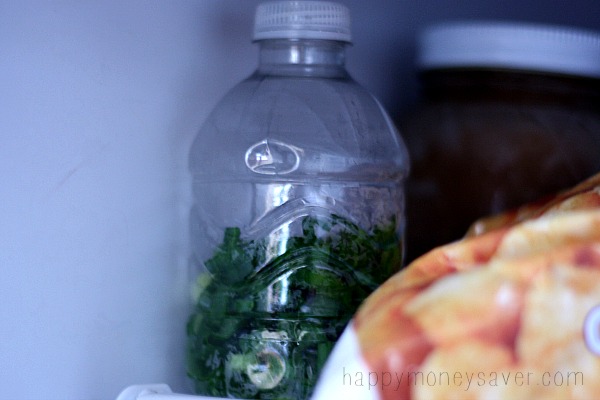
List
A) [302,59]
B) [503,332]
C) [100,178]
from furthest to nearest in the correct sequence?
[302,59], [100,178], [503,332]

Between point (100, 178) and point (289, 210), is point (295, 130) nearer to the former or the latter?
point (289, 210)

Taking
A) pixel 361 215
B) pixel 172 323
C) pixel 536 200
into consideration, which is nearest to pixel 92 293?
pixel 172 323

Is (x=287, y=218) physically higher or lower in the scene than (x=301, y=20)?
lower

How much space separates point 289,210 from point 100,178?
0.16m

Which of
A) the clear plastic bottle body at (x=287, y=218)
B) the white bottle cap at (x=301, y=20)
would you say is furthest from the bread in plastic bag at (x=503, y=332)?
the white bottle cap at (x=301, y=20)

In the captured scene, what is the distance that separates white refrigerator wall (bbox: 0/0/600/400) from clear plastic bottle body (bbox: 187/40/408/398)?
3 centimetres

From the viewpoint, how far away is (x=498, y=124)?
775 millimetres

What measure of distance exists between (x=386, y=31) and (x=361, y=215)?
0.99ft

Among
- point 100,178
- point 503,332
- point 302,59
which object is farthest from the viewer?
point 302,59

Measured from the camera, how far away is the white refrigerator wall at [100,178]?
567 mm

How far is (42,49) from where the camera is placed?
22.9 inches

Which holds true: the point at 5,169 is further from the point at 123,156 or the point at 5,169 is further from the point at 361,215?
the point at 361,215

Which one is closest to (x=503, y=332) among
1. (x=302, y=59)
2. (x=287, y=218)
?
(x=287, y=218)

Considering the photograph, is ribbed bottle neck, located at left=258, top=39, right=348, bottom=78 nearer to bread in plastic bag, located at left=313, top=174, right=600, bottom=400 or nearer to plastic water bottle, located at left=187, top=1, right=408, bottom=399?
plastic water bottle, located at left=187, top=1, right=408, bottom=399
